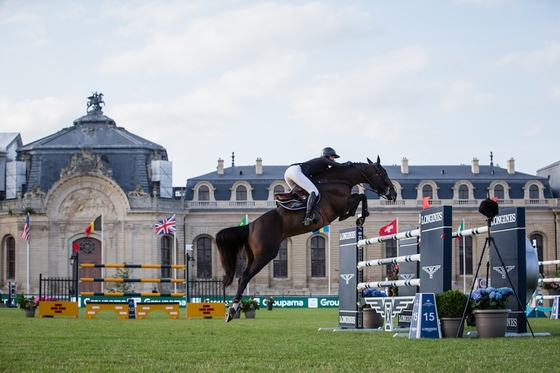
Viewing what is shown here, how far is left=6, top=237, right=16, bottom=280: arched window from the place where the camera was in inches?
2891

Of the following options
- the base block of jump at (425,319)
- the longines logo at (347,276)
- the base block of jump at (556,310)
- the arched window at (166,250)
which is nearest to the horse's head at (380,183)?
the base block of jump at (425,319)

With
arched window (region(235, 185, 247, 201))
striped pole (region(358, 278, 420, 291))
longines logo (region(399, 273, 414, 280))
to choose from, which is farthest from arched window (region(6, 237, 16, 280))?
striped pole (region(358, 278, 420, 291))

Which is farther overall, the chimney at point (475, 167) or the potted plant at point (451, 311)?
the chimney at point (475, 167)

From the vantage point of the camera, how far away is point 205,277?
251 ft

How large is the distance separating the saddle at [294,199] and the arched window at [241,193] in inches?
2460

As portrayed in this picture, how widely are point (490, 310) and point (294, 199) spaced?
14.0ft

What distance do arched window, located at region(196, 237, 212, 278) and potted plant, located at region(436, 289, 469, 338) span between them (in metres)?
60.3

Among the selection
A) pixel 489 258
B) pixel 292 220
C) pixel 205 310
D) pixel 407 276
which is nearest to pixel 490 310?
pixel 489 258

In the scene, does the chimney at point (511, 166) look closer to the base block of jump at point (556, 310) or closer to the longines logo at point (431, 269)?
the base block of jump at point (556, 310)

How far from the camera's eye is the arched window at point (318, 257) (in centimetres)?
7762

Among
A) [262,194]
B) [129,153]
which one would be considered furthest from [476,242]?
[129,153]

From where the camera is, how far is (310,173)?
595 inches

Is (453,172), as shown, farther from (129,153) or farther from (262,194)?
(129,153)

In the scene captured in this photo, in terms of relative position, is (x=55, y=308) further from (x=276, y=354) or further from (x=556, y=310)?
(x=276, y=354)
